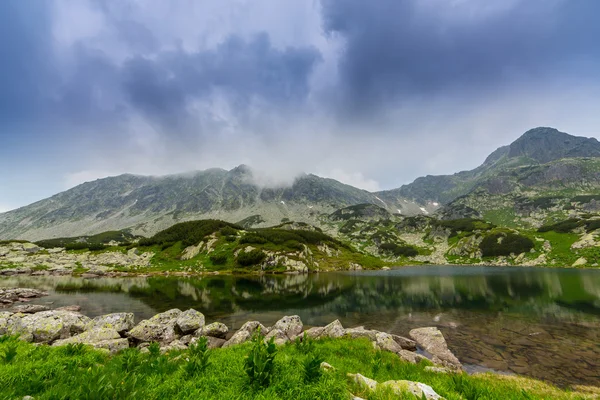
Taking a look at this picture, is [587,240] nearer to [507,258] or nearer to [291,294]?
[507,258]

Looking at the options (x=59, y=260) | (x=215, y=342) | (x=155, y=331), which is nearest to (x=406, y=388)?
(x=215, y=342)

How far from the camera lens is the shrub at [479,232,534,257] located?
16690 cm

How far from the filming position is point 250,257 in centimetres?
12394

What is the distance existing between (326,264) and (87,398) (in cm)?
13797

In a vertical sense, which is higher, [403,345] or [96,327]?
[96,327]

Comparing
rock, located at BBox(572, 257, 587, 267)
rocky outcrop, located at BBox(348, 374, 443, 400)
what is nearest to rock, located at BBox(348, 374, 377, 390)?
rocky outcrop, located at BBox(348, 374, 443, 400)

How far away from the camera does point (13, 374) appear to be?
30.7 ft

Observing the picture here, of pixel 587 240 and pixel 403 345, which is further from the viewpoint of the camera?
pixel 587 240

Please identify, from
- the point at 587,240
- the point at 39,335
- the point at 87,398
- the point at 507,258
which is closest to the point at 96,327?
the point at 39,335

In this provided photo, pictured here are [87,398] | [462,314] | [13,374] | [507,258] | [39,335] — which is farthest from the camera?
[507,258]

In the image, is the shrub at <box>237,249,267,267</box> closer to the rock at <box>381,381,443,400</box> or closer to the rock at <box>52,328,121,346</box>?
the rock at <box>52,328,121,346</box>

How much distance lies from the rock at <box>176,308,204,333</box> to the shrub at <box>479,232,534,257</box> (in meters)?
201

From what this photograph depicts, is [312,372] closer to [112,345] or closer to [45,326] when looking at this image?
[112,345]

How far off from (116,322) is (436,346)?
33966mm
